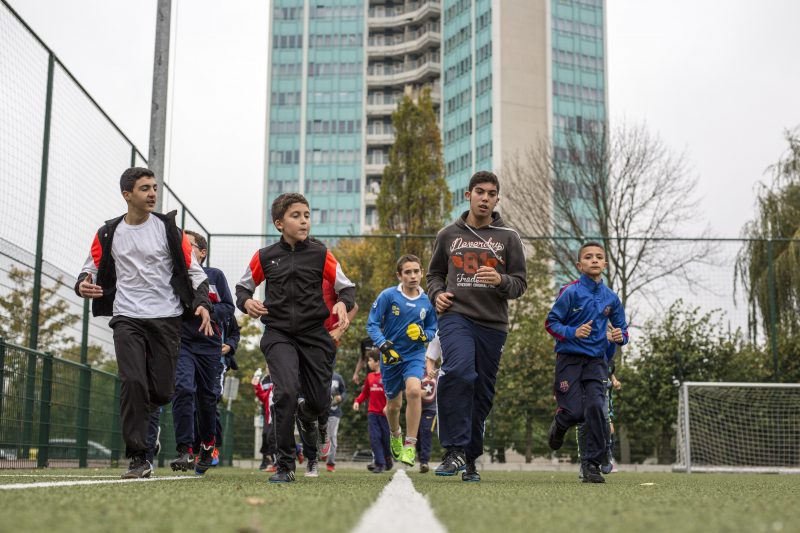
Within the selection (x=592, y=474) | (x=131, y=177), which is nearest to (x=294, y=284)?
(x=131, y=177)

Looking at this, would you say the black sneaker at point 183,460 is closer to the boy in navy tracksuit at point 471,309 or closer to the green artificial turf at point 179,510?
the boy in navy tracksuit at point 471,309

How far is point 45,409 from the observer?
9234 mm

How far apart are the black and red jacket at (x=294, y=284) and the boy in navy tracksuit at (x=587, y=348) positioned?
1779 mm

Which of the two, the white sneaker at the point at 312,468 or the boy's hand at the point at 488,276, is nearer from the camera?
the boy's hand at the point at 488,276

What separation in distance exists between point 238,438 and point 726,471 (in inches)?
414

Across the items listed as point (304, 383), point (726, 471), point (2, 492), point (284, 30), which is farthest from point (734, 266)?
point (284, 30)

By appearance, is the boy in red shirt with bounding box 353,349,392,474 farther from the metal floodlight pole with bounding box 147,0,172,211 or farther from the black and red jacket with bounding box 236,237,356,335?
the black and red jacket with bounding box 236,237,356,335

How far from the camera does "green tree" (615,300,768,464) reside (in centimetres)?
1725

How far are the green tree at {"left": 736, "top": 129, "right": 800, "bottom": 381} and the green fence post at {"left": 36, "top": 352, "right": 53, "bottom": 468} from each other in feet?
41.0

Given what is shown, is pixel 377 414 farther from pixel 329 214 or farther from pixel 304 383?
pixel 329 214

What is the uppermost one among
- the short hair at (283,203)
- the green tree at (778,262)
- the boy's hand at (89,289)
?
the green tree at (778,262)

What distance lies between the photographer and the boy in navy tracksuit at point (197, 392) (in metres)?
8.28

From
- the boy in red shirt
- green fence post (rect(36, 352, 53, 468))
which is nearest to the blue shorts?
the boy in red shirt

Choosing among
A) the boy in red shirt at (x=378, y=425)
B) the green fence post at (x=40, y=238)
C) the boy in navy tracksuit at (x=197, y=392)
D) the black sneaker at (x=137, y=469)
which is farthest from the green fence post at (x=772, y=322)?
the black sneaker at (x=137, y=469)
